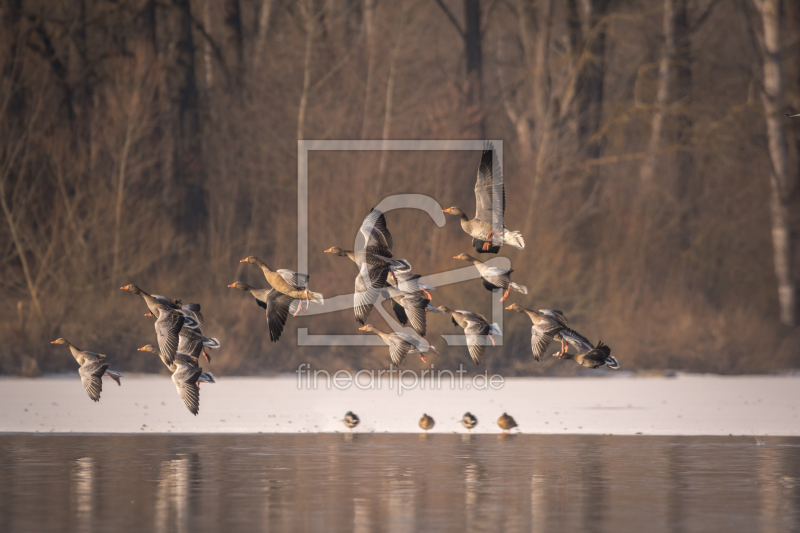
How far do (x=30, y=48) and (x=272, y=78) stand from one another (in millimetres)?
5622

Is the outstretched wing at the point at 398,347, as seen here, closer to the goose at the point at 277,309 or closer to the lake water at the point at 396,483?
the goose at the point at 277,309

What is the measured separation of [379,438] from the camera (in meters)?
16.5

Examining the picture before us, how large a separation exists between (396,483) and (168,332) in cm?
283

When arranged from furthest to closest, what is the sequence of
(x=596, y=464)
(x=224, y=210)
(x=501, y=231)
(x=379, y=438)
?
(x=224, y=210) < (x=379, y=438) < (x=596, y=464) < (x=501, y=231)

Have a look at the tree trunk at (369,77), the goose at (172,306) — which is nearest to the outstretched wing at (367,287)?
the goose at (172,306)

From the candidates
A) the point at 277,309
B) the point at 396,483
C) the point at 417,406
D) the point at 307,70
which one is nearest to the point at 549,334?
the point at 396,483

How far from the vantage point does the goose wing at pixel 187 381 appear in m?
12.6

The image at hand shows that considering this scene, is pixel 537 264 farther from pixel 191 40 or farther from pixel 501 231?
pixel 501 231

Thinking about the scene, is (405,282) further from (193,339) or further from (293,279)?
(193,339)

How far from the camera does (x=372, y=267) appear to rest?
434 inches

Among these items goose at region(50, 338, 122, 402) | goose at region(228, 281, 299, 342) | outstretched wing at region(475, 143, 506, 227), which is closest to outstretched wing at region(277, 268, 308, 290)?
goose at region(228, 281, 299, 342)

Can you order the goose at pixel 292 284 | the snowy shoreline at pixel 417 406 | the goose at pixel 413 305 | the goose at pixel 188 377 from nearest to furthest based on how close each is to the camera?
the goose at pixel 413 305 → the goose at pixel 292 284 → the goose at pixel 188 377 → the snowy shoreline at pixel 417 406

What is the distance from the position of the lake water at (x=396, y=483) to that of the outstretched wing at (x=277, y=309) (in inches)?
64.3

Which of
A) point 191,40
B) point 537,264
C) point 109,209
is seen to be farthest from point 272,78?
point 537,264
